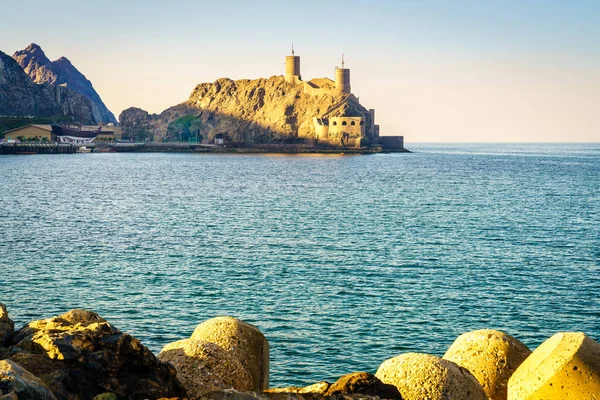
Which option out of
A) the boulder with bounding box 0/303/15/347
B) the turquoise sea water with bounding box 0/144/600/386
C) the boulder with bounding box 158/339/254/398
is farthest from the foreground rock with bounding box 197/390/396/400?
the turquoise sea water with bounding box 0/144/600/386

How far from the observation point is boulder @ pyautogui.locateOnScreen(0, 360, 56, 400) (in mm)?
9133

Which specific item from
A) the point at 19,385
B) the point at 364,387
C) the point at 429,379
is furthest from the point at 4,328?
the point at 429,379

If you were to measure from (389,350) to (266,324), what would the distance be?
4895mm

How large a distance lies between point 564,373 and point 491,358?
2.35 meters

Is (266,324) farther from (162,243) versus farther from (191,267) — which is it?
(162,243)

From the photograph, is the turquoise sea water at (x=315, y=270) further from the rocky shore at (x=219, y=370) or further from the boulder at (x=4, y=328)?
the boulder at (x=4, y=328)

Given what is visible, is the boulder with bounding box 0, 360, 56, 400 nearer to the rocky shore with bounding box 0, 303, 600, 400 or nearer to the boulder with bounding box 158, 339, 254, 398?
the rocky shore with bounding box 0, 303, 600, 400

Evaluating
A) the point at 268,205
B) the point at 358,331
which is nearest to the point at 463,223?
the point at 268,205

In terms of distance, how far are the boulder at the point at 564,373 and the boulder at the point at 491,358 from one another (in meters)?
1.42

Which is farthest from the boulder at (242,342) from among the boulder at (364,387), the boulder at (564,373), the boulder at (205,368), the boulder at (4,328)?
the boulder at (564,373)

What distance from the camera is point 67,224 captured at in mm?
54750

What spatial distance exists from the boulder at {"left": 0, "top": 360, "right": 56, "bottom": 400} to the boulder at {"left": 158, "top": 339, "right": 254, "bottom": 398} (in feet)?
9.70

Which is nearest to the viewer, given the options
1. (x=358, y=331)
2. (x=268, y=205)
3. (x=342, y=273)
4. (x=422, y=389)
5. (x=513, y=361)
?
(x=422, y=389)

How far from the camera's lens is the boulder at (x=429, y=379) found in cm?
1205
